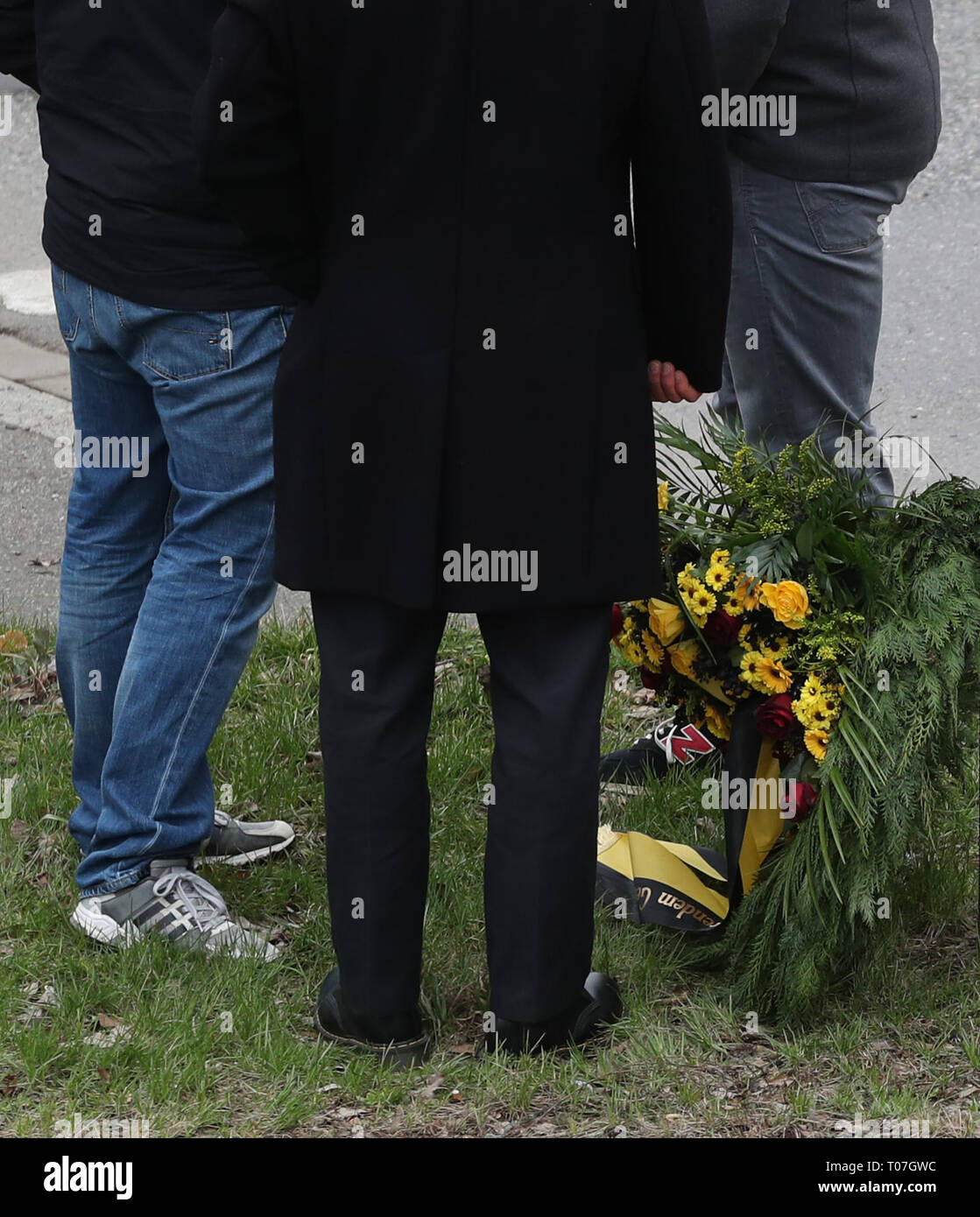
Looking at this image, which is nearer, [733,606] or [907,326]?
[733,606]

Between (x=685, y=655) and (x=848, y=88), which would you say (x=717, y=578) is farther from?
(x=848, y=88)

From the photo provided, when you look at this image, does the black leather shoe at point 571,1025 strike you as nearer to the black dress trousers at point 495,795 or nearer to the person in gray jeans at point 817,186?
the black dress trousers at point 495,795

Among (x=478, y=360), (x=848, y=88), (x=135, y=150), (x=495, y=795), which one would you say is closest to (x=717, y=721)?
(x=495, y=795)

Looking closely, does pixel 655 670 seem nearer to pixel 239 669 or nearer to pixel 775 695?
pixel 775 695

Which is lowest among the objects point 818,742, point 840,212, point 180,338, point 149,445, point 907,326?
point 818,742

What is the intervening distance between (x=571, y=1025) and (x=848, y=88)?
1.85m

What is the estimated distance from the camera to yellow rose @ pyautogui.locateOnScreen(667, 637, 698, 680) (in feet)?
9.17

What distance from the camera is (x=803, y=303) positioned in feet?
10.9

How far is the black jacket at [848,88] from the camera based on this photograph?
3111mm

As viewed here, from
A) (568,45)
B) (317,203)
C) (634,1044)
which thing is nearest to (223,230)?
(317,203)

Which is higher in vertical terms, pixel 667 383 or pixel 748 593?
pixel 667 383

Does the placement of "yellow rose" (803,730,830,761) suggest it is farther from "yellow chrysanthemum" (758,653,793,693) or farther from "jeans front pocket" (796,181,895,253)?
"jeans front pocket" (796,181,895,253)

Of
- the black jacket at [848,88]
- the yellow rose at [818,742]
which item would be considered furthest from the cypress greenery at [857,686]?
the black jacket at [848,88]

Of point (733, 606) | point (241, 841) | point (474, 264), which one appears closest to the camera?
point (474, 264)
